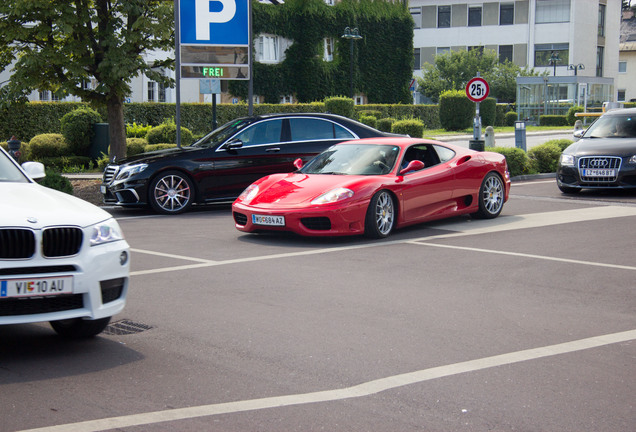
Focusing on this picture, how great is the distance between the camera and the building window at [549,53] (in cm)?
7656

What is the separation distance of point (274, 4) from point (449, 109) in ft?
39.7

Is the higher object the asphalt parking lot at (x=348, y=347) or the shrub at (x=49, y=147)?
the shrub at (x=49, y=147)

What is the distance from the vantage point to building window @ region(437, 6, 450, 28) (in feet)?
267

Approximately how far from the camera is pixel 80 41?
60.6 ft

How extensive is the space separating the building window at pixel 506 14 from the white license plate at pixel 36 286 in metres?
77.5

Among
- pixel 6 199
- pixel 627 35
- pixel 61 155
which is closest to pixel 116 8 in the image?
pixel 61 155

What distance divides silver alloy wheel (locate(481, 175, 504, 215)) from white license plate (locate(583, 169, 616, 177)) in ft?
11.5

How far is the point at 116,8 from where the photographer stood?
18781mm

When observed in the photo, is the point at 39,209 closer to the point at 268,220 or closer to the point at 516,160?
the point at 268,220

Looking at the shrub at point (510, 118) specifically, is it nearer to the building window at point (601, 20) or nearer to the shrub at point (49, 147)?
the building window at point (601, 20)

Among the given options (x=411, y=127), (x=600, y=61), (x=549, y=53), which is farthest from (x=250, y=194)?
(x=600, y=61)

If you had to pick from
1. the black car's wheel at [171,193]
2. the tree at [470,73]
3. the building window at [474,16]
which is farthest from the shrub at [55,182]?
the building window at [474,16]

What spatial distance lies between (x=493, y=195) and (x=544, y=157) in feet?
29.0

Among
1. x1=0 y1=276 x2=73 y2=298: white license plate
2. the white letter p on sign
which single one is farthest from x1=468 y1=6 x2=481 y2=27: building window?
x1=0 y1=276 x2=73 y2=298: white license plate
